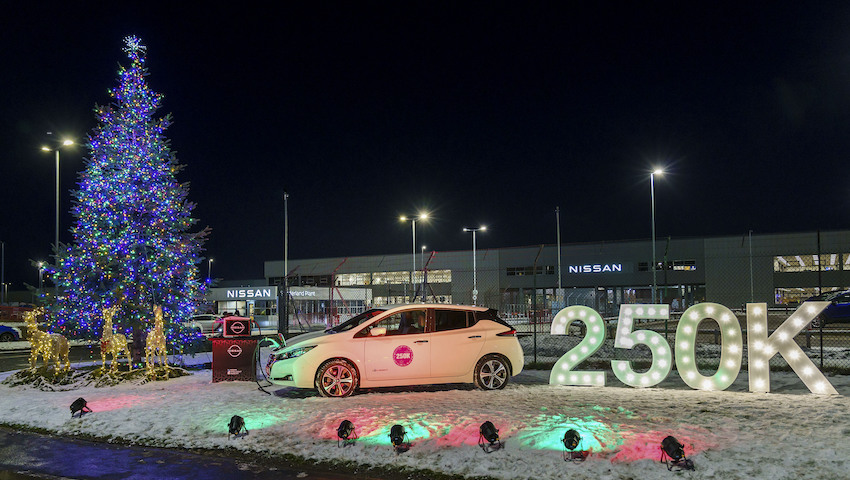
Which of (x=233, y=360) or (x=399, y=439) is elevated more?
(x=233, y=360)

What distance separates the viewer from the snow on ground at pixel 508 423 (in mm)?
6516

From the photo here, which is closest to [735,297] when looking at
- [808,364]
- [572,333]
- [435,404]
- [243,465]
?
[572,333]

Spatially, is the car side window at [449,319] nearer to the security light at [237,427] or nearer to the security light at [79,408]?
the security light at [237,427]

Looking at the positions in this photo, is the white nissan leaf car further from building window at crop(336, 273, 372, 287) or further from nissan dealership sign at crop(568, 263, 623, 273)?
building window at crop(336, 273, 372, 287)

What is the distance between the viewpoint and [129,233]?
1519 centimetres

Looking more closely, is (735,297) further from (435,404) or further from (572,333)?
(435,404)

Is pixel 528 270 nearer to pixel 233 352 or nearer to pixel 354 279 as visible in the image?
pixel 354 279

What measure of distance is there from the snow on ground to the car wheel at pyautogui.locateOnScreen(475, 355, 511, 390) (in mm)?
253

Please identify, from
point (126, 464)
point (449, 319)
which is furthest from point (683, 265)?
point (126, 464)

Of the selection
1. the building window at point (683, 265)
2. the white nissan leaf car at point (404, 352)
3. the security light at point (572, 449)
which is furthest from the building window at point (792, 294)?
the security light at point (572, 449)

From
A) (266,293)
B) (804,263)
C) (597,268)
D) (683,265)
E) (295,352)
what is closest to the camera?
(295,352)

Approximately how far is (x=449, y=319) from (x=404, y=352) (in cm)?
109

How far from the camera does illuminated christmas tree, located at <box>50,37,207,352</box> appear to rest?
15.0 metres

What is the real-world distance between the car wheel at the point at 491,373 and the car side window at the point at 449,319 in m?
0.75
